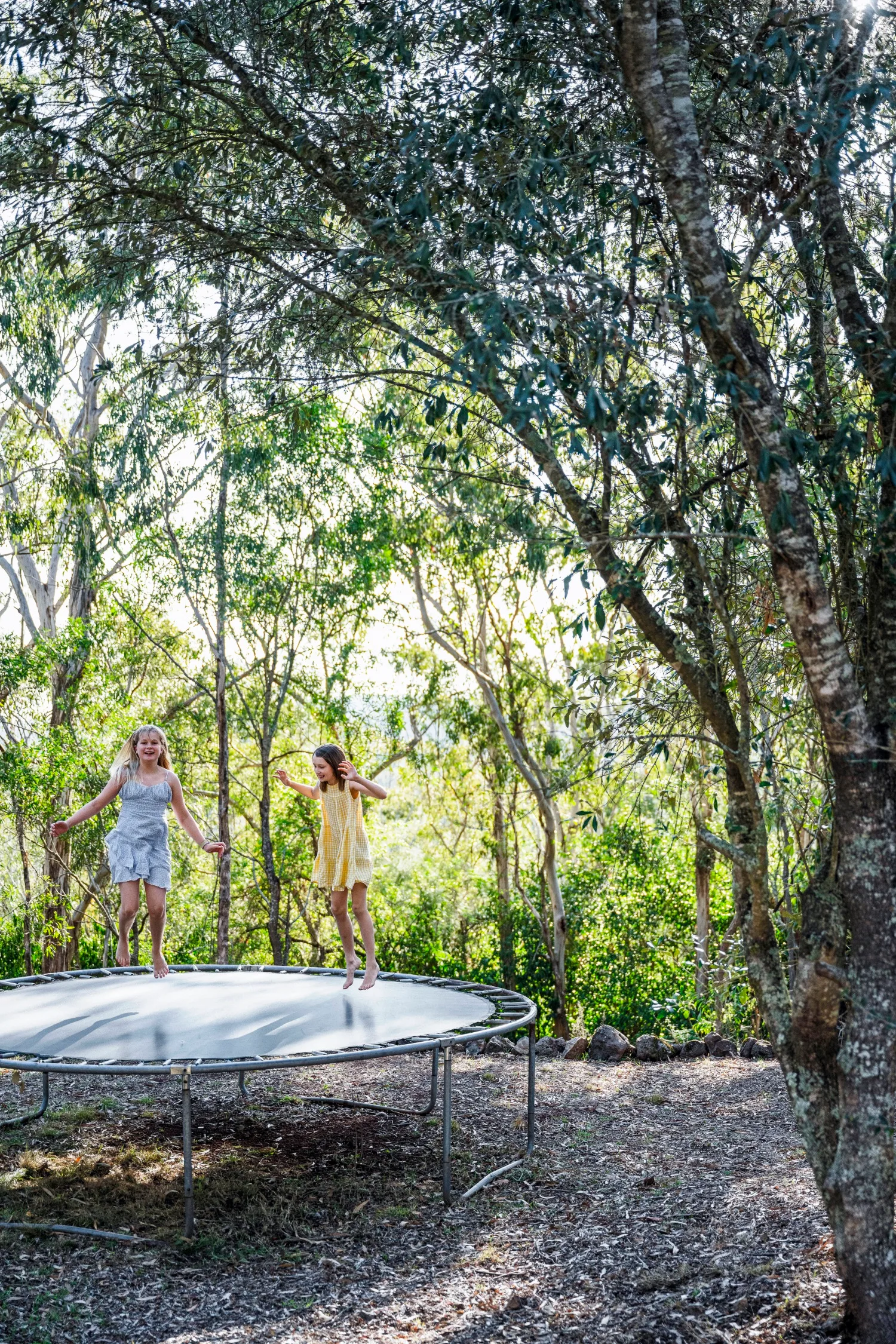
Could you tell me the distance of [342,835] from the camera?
520 cm

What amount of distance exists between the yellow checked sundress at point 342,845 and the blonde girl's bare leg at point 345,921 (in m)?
0.06

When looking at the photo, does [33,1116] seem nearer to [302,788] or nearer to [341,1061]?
[341,1061]

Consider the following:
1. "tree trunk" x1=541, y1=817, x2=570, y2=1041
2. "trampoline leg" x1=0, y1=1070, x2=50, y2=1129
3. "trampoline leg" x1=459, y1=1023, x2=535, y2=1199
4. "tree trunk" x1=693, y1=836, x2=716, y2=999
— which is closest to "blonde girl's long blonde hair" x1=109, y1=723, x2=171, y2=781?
"trampoline leg" x1=0, y1=1070, x2=50, y2=1129

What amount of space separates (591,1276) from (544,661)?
6143mm

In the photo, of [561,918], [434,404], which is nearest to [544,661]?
[561,918]

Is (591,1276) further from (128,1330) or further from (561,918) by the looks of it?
(561,918)

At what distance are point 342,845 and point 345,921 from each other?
1.38ft

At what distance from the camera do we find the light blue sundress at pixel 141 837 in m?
5.62


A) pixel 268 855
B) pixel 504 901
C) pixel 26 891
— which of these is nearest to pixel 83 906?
pixel 26 891

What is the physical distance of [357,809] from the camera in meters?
5.31

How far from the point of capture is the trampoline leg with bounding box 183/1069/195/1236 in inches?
151

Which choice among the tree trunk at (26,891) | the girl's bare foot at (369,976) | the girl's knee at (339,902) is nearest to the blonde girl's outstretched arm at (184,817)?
the girl's knee at (339,902)

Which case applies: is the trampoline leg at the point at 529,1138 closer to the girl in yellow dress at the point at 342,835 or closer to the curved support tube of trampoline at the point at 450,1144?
the curved support tube of trampoline at the point at 450,1144

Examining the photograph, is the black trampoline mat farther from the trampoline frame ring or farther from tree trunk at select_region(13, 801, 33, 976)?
tree trunk at select_region(13, 801, 33, 976)
